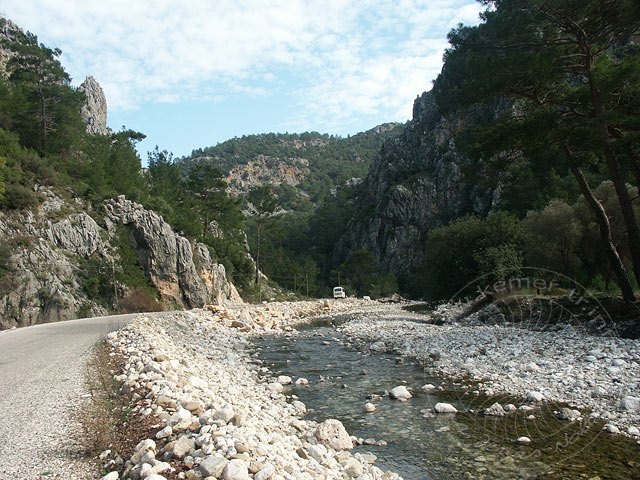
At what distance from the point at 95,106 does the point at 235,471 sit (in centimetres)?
9575

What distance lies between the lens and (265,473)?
12.4 feet

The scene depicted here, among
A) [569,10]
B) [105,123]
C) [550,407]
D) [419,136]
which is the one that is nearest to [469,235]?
[569,10]

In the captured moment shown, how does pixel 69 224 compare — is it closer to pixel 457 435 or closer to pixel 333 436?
pixel 333 436

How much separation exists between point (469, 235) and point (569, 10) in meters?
20.5

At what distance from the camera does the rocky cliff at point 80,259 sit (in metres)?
23.5

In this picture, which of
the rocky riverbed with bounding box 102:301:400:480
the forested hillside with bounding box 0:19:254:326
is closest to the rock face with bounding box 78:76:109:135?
the forested hillside with bounding box 0:19:254:326

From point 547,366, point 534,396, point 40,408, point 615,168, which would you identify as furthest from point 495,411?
point 615,168

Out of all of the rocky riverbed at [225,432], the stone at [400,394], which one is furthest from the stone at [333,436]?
the stone at [400,394]

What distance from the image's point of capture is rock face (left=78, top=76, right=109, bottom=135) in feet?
249

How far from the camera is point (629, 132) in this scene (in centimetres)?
1266

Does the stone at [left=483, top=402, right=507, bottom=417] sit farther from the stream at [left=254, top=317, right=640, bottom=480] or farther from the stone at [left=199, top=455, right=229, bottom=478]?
the stone at [left=199, top=455, right=229, bottom=478]

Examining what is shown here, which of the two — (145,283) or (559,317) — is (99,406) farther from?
(145,283)

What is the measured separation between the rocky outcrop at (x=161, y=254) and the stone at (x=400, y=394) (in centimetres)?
3024

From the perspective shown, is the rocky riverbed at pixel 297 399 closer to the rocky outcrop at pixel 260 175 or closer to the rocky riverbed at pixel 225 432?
the rocky riverbed at pixel 225 432
